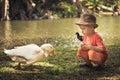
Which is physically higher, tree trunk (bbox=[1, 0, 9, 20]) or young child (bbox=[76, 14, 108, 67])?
A: young child (bbox=[76, 14, 108, 67])

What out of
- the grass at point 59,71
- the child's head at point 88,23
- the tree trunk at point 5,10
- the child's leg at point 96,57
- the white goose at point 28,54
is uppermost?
the child's head at point 88,23

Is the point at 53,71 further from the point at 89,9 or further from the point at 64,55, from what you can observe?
the point at 89,9

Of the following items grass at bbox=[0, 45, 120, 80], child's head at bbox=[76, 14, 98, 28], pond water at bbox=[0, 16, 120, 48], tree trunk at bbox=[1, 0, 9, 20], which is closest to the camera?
grass at bbox=[0, 45, 120, 80]

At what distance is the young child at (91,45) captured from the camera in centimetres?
752

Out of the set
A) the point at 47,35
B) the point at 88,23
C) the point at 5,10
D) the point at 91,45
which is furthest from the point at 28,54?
the point at 5,10

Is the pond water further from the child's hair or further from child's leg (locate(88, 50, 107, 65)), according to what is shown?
child's leg (locate(88, 50, 107, 65))

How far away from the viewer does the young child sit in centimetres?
752

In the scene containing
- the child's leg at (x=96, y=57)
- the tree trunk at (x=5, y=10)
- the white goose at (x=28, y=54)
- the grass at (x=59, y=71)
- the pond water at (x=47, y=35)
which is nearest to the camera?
the grass at (x=59, y=71)

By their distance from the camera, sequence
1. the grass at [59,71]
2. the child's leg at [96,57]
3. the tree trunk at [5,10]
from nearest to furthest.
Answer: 1. the grass at [59,71]
2. the child's leg at [96,57]
3. the tree trunk at [5,10]

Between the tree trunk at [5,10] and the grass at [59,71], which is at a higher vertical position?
the grass at [59,71]

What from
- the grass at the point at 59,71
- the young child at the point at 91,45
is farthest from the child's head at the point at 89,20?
the grass at the point at 59,71

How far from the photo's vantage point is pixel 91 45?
25.1 ft

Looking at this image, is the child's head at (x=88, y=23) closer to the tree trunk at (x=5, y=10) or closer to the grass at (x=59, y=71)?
the grass at (x=59, y=71)

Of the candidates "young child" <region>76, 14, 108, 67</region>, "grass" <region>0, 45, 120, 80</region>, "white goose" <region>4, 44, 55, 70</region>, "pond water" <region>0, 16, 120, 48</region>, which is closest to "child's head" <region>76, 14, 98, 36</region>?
"young child" <region>76, 14, 108, 67</region>
